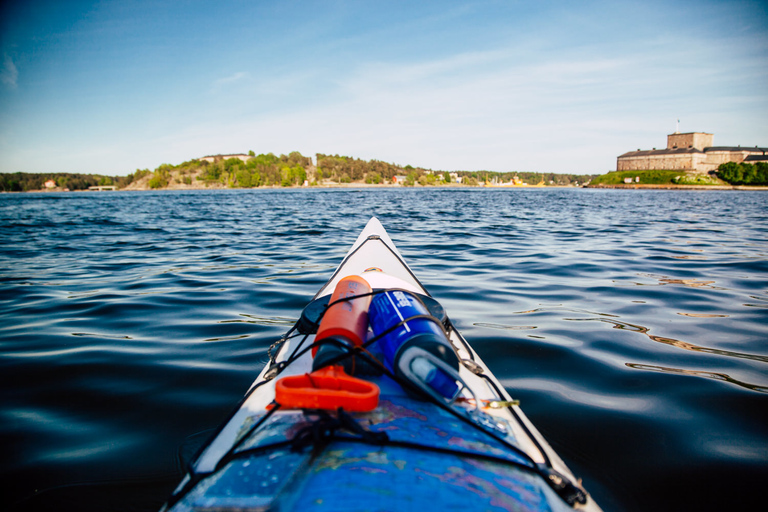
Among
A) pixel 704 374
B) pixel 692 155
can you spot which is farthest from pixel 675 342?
pixel 692 155

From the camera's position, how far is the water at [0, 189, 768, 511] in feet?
6.47

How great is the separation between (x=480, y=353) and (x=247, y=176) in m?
117

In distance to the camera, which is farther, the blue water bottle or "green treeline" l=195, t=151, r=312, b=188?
"green treeline" l=195, t=151, r=312, b=188

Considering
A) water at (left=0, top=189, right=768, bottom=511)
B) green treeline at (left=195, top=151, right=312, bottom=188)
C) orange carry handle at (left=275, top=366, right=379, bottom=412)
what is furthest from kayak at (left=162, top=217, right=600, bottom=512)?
green treeline at (left=195, top=151, right=312, bottom=188)

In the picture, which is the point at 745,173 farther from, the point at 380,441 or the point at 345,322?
the point at 380,441

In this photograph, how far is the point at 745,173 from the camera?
72.8 m

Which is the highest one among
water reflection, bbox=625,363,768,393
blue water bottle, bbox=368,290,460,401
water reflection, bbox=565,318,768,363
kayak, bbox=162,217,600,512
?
blue water bottle, bbox=368,290,460,401

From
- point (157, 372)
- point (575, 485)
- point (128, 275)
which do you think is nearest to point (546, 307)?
point (575, 485)

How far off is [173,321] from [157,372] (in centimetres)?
129

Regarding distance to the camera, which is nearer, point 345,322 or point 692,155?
point 345,322

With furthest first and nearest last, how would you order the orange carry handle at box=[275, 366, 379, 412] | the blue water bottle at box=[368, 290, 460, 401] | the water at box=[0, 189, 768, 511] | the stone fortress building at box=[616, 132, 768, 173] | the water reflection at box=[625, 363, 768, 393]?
the stone fortress building at box=[616, 132, 768, 173]
the water reflection at box=[625, 363, 768, 393]
the water at box=[0, 189, 768, 511]
the blue water bottle at box=[368, 290, 460, 401]
the orange carry handle at box=[275, 366, 379, 412]

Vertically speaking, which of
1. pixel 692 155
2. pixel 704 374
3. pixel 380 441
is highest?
pixel 692 155

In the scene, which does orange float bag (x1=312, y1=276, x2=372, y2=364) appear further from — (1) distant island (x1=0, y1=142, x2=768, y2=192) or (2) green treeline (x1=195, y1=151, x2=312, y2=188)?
(2) green treeline (x1=195, y1=151, x2=312, y2=188)

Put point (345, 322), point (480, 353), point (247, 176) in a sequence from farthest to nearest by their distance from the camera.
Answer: point (247, 176) → point (480, 353) → point (345, 322)
